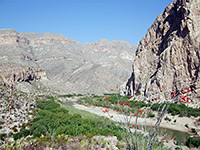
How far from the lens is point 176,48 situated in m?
30.6

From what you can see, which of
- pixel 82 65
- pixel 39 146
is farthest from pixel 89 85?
pixel 39 146

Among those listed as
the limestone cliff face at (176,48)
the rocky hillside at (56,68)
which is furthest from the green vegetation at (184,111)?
the rocky hillside at (56,68)

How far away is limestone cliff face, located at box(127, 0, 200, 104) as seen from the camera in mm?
27781

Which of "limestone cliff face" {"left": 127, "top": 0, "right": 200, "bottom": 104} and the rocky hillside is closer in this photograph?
"limestone cliff face" {"left": 127, "top": 0, "right": 200, "bottom": 104}

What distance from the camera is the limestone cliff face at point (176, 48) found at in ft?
91.1

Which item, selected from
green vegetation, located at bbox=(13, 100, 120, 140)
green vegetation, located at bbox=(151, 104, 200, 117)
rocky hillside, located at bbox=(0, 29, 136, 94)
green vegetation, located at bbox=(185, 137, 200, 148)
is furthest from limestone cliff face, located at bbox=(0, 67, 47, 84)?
green vegetation, located at bbox=(185, 137, 200, 148)

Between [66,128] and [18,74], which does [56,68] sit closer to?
[18,74]

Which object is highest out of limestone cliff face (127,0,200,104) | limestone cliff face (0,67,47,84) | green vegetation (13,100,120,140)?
limestone cliff face (127,0,200,104)

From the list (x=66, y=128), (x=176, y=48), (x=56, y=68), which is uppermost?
(x=56, y=68)

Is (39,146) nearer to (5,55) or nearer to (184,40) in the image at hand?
(184,40)

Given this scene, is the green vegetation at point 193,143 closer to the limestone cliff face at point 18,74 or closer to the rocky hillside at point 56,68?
the limestone cliff face at point 18,74

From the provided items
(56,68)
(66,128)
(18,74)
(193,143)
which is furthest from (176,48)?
(56,68)

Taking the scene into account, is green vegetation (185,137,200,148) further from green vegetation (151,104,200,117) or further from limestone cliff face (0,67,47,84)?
limestone cliff face (0,67,47,84)

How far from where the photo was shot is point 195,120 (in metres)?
21.1
